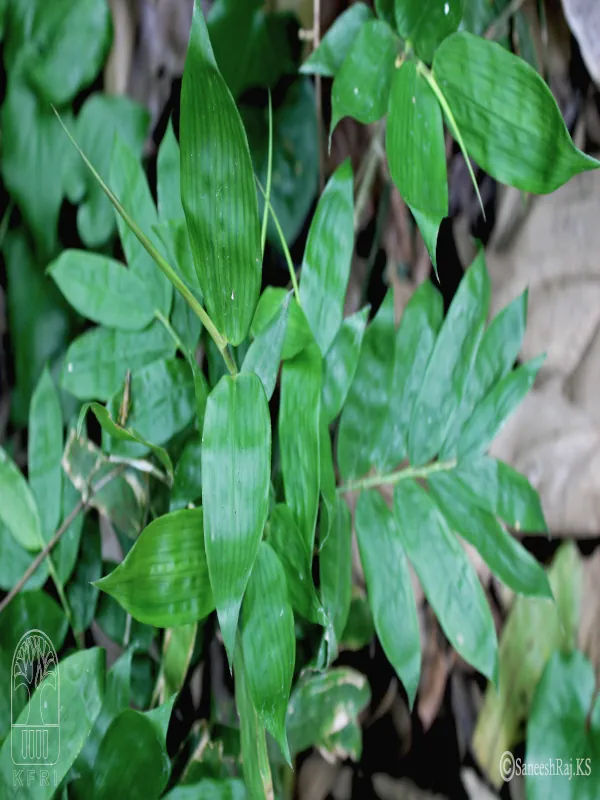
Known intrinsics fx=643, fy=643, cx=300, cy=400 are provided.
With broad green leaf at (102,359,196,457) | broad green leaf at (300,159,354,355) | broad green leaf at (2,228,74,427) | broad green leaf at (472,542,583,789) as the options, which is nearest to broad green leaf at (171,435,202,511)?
broad green leaf at (102,359,196,457)

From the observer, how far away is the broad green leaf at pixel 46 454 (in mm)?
585

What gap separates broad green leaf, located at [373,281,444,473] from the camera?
58 cm

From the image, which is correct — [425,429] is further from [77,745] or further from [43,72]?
[43,72]

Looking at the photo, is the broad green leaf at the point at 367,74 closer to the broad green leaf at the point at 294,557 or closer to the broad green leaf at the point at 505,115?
the broad green leaf at the point at 505,115

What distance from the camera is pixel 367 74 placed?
495 millimetres

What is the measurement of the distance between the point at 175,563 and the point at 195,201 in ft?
0.74

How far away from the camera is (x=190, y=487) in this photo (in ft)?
1.68

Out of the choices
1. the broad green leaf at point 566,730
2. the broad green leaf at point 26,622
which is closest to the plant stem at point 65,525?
the broad green leaf at point 26,622

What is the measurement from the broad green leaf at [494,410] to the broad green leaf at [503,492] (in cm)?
1

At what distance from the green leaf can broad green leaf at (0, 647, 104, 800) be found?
266 mm

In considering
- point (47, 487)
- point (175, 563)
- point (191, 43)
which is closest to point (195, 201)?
point (191, 43)

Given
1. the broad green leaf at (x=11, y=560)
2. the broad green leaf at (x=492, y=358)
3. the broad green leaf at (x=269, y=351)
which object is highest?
the broad green leaf at (x=269, y=351)

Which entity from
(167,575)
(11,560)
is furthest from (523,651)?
(11,560)

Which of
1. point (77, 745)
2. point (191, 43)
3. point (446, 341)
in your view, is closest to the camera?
point (191, 43)
